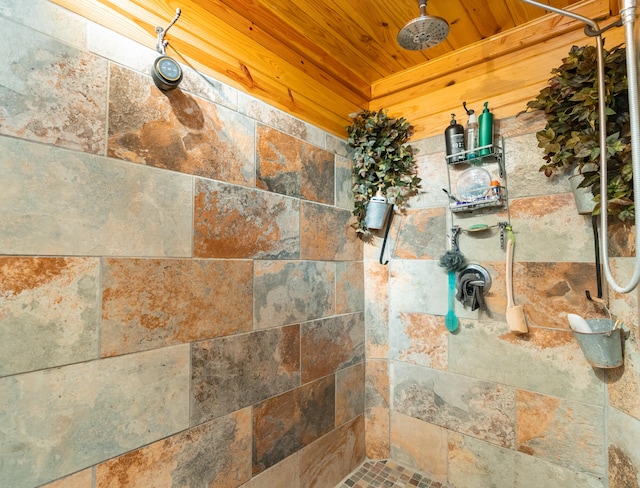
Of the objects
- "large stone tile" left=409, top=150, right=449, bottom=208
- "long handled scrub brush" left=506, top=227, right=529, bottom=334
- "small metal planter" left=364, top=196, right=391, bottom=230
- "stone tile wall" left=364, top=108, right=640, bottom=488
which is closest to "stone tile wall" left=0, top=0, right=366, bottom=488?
"small metal planter" left=364, top=196, right=391, bottom=230

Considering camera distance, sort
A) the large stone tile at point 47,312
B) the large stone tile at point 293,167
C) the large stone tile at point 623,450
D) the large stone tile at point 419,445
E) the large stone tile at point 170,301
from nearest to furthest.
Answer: the large stone tile at point 47,312 → the large stone tile at point 170,301 → the large stone tile at point 623,450 → the large stone tile at point 293,167 → the large stone tile at point 419,445

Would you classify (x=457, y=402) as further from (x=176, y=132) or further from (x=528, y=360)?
(x=176, y=132)

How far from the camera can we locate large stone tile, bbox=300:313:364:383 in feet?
4.41

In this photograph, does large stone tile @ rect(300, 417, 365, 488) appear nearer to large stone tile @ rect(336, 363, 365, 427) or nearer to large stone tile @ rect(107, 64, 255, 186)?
large stone tile @ rect(336, 363, 365, 427)

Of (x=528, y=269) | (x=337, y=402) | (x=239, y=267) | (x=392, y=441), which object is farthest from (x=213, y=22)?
(x=392, y=441)

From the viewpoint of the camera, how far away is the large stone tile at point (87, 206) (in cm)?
70

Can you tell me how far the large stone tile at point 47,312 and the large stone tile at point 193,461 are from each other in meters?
0.34

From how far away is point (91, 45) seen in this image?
2.66 feet

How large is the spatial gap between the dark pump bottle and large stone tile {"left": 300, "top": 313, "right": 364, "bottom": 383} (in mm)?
945

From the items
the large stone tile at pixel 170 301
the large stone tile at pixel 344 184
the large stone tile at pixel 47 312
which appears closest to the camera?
the large stone tile at pixel 47 312

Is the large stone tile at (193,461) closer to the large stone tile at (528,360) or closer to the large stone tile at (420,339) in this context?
the large stone tile at (420,339)

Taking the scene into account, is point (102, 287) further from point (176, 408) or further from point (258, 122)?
point (258, 122)

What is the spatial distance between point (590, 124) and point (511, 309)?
741 millimetres

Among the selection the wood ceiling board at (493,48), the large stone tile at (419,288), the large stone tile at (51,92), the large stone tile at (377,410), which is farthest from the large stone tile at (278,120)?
the large stone tile at (377,410)
